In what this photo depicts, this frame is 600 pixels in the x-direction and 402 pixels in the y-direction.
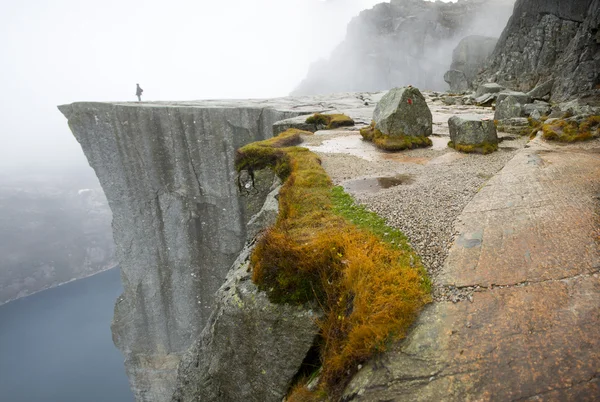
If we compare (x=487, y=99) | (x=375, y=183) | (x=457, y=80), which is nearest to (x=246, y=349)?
(x=375, y=183)

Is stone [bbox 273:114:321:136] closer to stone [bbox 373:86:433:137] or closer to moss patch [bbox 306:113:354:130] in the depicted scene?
moss patch [bbox 306:113:354:130]

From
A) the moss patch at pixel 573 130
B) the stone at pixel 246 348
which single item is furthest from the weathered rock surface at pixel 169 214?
the stone at pixel 246 348

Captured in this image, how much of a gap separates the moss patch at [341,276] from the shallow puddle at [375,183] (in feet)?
2.14

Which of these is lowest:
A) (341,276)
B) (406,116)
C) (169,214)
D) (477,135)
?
(169,214)

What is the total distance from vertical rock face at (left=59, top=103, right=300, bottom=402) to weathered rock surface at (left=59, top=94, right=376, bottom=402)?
0.05 metres

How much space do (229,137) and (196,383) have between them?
15.0 metres

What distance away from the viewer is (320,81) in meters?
68.4

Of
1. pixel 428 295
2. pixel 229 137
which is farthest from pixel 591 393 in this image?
pixel 229 137

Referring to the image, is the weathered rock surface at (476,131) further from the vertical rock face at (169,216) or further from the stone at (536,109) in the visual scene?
the vertical rock face at (169,216)

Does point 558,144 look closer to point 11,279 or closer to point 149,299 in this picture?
point 149,299

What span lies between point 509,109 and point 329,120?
733 centimetres

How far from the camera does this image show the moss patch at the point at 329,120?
52.5 ft

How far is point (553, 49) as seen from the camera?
755 inches

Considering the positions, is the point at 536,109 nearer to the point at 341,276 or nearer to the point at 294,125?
the point at 294,125
